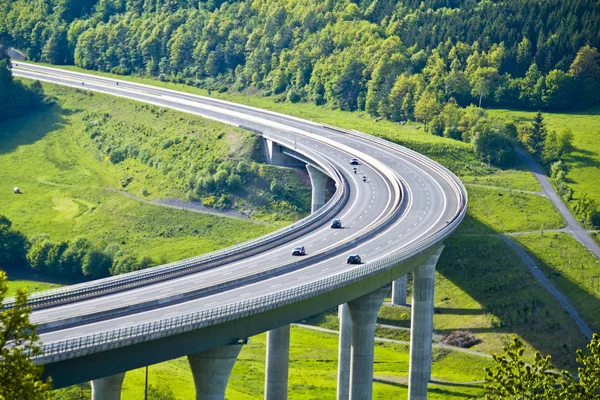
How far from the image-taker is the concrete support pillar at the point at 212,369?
72.2 meters

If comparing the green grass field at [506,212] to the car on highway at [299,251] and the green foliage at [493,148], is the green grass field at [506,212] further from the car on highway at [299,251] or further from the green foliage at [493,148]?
the car on highway at [299,251]

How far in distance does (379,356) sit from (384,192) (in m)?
23.8

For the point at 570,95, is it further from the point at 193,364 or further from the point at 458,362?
the point at 193,364

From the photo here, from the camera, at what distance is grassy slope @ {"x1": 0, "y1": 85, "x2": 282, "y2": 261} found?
500ft

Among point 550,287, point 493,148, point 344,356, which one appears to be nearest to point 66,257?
point 344,356

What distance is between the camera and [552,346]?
12000 centimetres

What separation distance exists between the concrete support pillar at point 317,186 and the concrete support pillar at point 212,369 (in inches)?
3004

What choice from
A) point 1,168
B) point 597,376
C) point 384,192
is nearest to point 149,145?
point 1,168

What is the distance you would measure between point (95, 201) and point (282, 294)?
94.9 meters

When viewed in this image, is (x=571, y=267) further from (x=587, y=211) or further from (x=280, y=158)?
(x=280, y=158)

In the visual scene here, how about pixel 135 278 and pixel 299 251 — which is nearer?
pixel 135 278

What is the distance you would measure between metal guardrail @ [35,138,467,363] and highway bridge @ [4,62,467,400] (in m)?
0.08

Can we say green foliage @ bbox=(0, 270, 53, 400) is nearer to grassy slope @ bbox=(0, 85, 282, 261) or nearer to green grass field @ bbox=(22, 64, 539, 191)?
grassy slope @ bbox=(0, 85, 282, 261)

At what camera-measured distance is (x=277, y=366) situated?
96.1 meters
